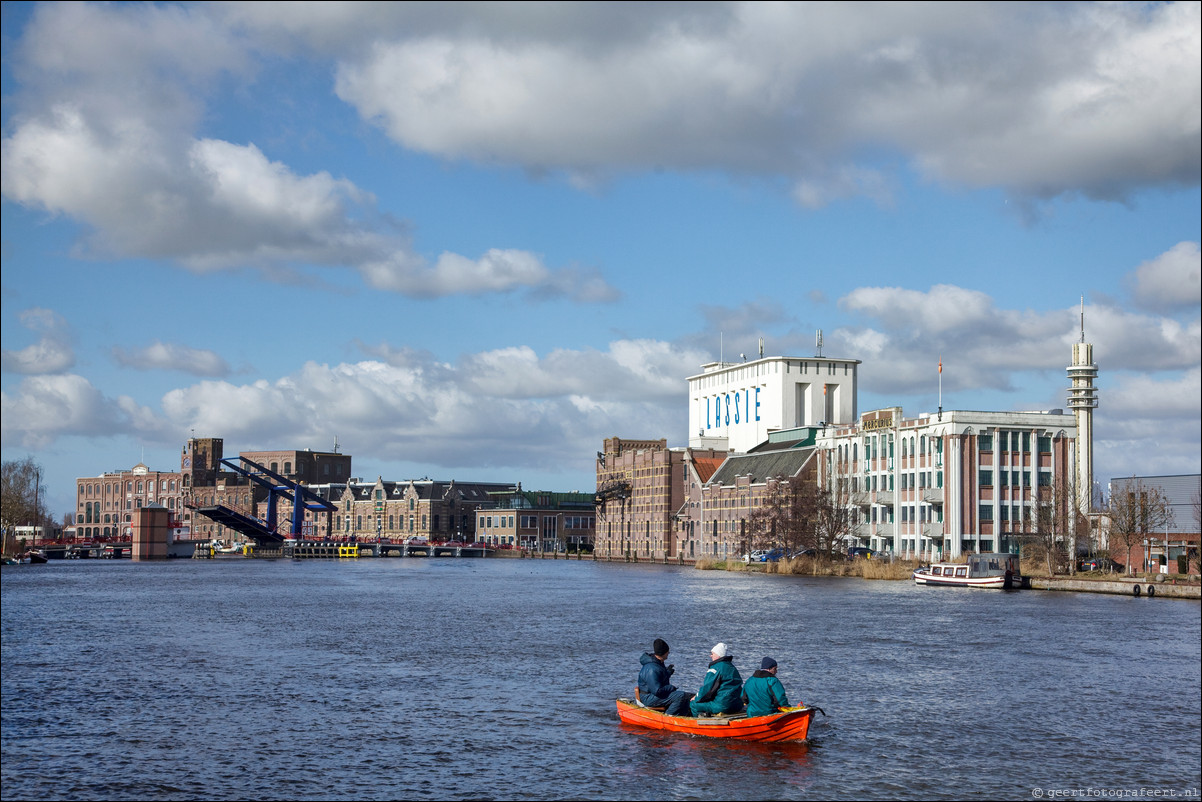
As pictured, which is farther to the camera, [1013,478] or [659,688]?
[1013,478]

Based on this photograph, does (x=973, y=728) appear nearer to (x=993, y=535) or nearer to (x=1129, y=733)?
(x=1129, y=733)

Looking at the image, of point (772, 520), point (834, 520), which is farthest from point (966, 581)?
point (772, 520)

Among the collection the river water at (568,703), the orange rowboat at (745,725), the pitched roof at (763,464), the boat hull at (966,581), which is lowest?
the boat hull at (966,581)

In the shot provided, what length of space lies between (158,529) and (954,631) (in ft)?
488

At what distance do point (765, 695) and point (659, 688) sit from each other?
3165 mm

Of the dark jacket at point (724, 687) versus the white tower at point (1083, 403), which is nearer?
the dark jacket at point (724, 687)

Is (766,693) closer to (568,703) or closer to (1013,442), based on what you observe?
(568,703)

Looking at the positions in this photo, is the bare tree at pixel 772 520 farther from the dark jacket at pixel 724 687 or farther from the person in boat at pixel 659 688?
the dark jacket at pixel 724 687

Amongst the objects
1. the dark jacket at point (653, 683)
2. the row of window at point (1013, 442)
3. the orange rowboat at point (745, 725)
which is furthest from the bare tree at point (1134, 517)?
the orange rowboat at point (745, 725)

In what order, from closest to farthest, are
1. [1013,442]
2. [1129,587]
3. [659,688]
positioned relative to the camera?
[659,688], [1129,587], [1013,442]

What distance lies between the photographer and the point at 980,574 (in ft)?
299

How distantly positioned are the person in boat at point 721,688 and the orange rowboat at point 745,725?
259 millimetres

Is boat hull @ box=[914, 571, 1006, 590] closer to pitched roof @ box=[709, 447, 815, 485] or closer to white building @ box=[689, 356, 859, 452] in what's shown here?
pitched roof @ box=[709, 447, 815, 485]

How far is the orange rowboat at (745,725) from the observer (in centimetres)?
2866
